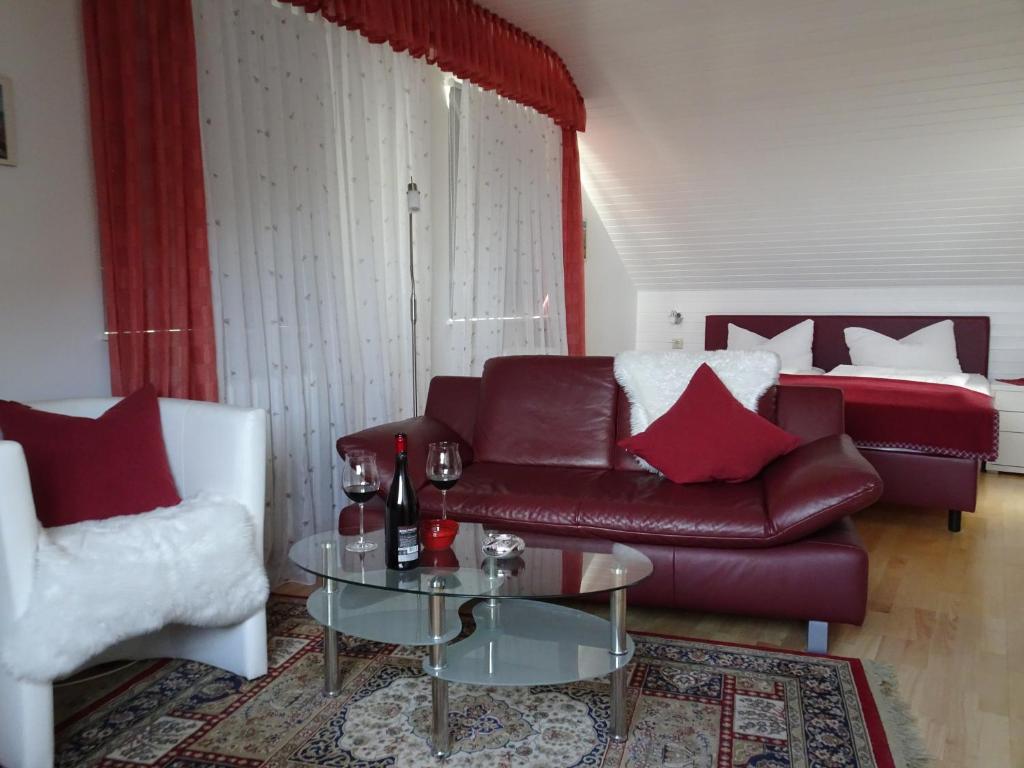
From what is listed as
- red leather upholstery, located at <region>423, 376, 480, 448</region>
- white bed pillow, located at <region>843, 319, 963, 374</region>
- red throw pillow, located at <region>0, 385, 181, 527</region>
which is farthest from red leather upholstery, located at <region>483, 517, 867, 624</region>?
white bed pillow, located at <region>843, 319, 963, 374</region>

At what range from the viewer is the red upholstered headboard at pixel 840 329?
5.46 metres

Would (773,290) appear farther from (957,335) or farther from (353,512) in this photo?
(353,512)

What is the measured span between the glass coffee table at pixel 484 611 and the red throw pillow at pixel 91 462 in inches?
17.8

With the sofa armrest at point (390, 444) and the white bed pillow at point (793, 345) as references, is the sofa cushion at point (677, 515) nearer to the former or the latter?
the sofa armrest at point (390, 444)

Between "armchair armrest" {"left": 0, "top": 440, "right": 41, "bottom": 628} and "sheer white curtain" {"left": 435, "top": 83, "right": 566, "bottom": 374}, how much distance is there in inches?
105

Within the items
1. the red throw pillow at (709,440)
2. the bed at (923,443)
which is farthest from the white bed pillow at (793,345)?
the red throw pillow at (709,440)

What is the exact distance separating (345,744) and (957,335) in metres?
5.13

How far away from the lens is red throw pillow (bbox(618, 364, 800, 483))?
9.02ft

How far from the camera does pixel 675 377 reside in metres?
3.07

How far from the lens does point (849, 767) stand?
5.77ft

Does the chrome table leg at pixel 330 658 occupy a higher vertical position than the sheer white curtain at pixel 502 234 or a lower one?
lower

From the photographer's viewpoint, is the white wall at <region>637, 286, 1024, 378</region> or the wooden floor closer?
the wooden floor

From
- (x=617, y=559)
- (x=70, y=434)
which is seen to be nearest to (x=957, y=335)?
(x=617, y=559)

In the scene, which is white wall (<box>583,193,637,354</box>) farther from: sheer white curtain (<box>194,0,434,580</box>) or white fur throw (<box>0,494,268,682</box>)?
white fur throw (<box>0,494,268,682</box>)
